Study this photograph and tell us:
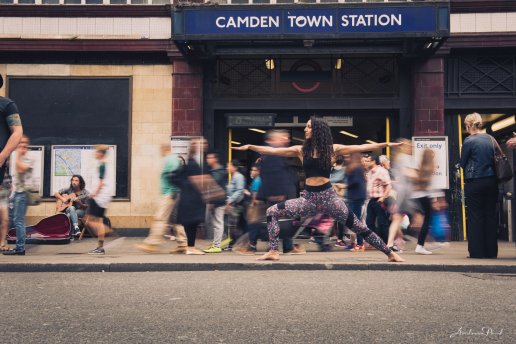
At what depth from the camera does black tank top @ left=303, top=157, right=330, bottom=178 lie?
835 centimetres

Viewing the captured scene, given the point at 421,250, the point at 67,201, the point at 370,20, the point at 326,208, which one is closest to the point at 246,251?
the point at 421,250

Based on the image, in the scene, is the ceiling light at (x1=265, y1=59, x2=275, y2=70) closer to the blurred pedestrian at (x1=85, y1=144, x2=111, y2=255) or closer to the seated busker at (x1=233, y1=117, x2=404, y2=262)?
the blurred pedestrian at (x1=85, y1=144, x2=111, y2=255)

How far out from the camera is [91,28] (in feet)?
49.4

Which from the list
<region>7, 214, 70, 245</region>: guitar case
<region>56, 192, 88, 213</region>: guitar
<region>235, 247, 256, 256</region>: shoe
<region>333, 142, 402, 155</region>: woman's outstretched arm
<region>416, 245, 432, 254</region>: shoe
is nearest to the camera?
<region>333, 142, 402, 155</region>: woman's outstretched arm

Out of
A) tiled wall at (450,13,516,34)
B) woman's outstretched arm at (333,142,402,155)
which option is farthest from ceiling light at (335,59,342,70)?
woman's outstretched arm at (333,142,402,155)

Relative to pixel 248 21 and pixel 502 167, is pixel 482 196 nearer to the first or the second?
pixel 502 167

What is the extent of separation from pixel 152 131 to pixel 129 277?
7895mm

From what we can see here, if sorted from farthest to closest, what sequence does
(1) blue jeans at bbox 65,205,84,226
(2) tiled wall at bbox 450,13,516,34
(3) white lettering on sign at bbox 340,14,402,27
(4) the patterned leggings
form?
(2) tiled wall at bbox 450,13,516,34, (1) blue jeans at bbox 65,205,84,226, (3) white lettering on sign at bbox 340,14,402,27, (4) the patterned leggings

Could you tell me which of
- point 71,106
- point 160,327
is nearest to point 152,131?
point 71,106

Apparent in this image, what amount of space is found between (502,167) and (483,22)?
6727 millimetres

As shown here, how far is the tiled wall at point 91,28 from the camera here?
15.0 metres

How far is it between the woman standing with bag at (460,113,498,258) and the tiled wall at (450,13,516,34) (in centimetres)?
614

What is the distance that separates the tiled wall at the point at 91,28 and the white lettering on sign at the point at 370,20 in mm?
4261

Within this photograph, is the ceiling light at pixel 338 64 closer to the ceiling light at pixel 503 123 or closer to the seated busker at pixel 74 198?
the ceiling light at pixel 503 123
